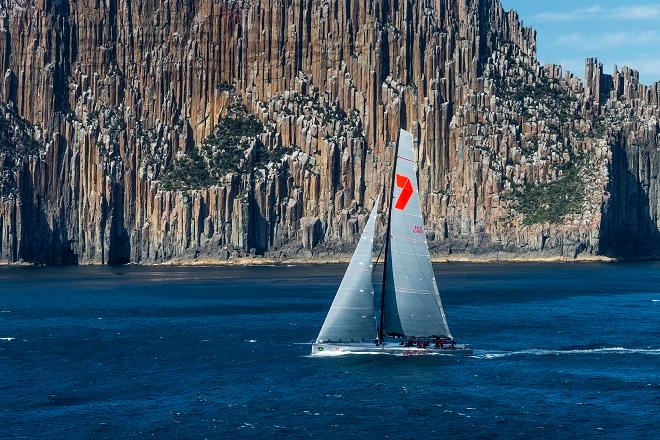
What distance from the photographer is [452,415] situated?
243 feet

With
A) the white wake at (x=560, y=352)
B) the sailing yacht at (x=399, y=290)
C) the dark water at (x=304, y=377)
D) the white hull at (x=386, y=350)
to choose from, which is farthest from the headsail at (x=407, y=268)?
the white wake at (x=560, y=352)

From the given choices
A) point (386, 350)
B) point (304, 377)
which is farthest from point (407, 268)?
point (304, 377)

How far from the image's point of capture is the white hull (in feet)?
304

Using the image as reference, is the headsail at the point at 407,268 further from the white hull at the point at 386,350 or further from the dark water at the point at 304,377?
the dark water at the point at 304,377

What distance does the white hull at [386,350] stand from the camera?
9275cm

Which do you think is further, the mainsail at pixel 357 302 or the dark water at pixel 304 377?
the mainsail at pixel 357 302

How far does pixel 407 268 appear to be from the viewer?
91.1m

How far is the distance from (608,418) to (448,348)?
22.3 metres

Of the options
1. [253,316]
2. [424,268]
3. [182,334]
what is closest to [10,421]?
[424,268]

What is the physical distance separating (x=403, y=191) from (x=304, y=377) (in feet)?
54.7

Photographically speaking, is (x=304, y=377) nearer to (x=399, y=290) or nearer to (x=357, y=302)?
(x=357, y=302)

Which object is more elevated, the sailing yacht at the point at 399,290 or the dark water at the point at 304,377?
the sailing yacht at the point at 399,290

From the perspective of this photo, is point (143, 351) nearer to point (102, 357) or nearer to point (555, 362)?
point (102, 357)

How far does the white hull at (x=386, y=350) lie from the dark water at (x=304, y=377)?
75cm
